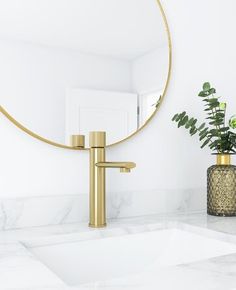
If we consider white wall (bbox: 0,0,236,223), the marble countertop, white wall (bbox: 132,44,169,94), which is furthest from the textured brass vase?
white wall (bbox: 132,44,169,94)

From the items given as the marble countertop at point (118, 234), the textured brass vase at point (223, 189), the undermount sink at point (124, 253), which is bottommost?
the undermount sink at point (124, 253)

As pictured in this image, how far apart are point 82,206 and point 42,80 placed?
0.42 meters

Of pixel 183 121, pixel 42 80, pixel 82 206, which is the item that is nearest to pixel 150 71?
pixel 183 121

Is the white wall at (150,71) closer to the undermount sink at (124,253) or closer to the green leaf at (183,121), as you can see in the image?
the green leaf at (183,121)

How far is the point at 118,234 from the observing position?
1.09 m

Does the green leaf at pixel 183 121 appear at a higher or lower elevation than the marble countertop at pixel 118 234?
higher

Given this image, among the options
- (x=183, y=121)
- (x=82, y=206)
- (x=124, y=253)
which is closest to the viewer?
(x=124, y=253)

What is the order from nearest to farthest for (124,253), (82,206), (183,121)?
1. (124,253)
2. (82,206)
3. (183,121)

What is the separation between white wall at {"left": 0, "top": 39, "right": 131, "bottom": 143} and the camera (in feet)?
3.60

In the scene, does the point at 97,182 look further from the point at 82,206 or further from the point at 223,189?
the point at 223,189

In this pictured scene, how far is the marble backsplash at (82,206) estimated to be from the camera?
3.59ft

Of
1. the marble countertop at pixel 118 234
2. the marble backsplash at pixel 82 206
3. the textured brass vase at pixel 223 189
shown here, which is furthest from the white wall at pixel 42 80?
the textured brass vase at pixel 223 189

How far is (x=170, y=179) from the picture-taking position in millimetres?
1388

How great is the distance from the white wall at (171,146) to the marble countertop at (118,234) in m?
0.13
